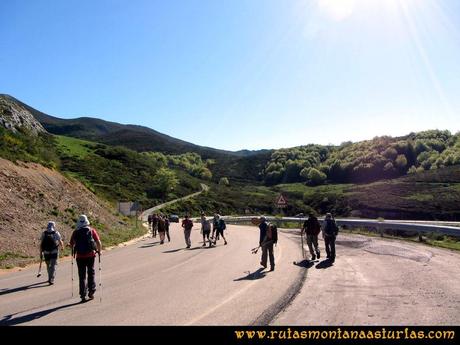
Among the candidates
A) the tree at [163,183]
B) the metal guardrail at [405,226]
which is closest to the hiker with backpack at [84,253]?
the metal guardrail at [405,226]

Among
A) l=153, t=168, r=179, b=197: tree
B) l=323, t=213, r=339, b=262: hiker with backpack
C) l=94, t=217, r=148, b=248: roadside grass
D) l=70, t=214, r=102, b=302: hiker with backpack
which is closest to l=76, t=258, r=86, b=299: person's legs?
l=70, t=214, r=102, b=302: hiker with backpack

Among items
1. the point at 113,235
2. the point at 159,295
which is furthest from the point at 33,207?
the point at 159,295

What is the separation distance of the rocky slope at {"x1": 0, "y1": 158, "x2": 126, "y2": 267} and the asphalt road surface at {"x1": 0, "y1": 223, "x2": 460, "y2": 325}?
3.49m

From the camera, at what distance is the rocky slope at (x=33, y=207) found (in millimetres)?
19141

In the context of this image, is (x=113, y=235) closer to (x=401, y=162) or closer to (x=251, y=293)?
(x=251, y=293)

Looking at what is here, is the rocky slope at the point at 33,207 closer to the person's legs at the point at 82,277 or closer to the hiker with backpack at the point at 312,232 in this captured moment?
the person's legs at the point at 82,277

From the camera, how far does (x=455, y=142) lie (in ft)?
449

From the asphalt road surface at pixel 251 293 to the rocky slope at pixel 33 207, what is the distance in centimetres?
349

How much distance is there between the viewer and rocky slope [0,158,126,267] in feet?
62.8

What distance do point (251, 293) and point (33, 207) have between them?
1773 centimetres
